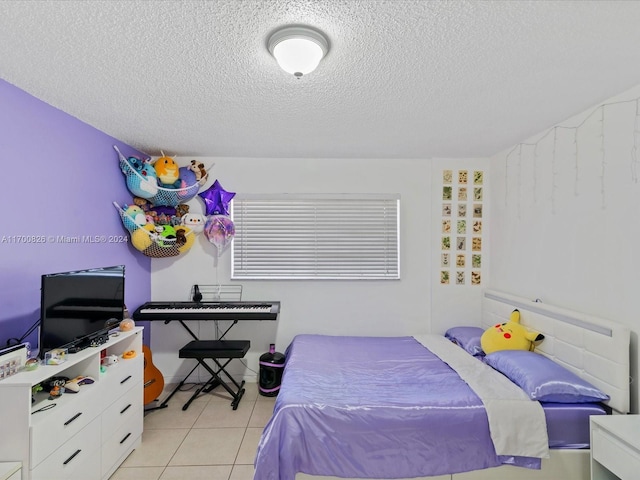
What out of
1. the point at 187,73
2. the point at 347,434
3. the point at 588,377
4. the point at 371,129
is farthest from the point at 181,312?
the point at 588,377

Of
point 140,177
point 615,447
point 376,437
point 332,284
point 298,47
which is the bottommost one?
point 376,437

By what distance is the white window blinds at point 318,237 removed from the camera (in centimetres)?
362

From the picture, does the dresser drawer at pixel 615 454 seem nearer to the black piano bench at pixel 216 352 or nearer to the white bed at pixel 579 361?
the white bed at pixel 579 361

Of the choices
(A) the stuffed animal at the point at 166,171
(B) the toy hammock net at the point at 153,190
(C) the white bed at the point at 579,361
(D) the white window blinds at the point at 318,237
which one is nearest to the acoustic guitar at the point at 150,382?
(D) the white window blinds at the point at 318,237

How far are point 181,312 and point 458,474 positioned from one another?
8.05 ft

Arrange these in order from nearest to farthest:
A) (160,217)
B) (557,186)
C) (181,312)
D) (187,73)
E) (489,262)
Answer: (187,73) < (557,186) < (181,312) < (160,217) < (489,262)

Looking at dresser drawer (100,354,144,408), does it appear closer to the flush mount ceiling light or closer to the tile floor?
the tile floor

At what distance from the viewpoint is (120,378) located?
7.32ft

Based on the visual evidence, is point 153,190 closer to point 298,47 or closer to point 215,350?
point 215,350

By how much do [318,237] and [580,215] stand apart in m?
2.28

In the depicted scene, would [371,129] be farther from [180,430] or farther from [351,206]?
[180,430]

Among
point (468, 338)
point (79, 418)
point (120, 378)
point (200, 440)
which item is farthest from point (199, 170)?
point (468, 338)

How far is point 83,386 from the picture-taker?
1.91m

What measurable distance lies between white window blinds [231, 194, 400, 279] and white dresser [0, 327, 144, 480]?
1467 millimetres
